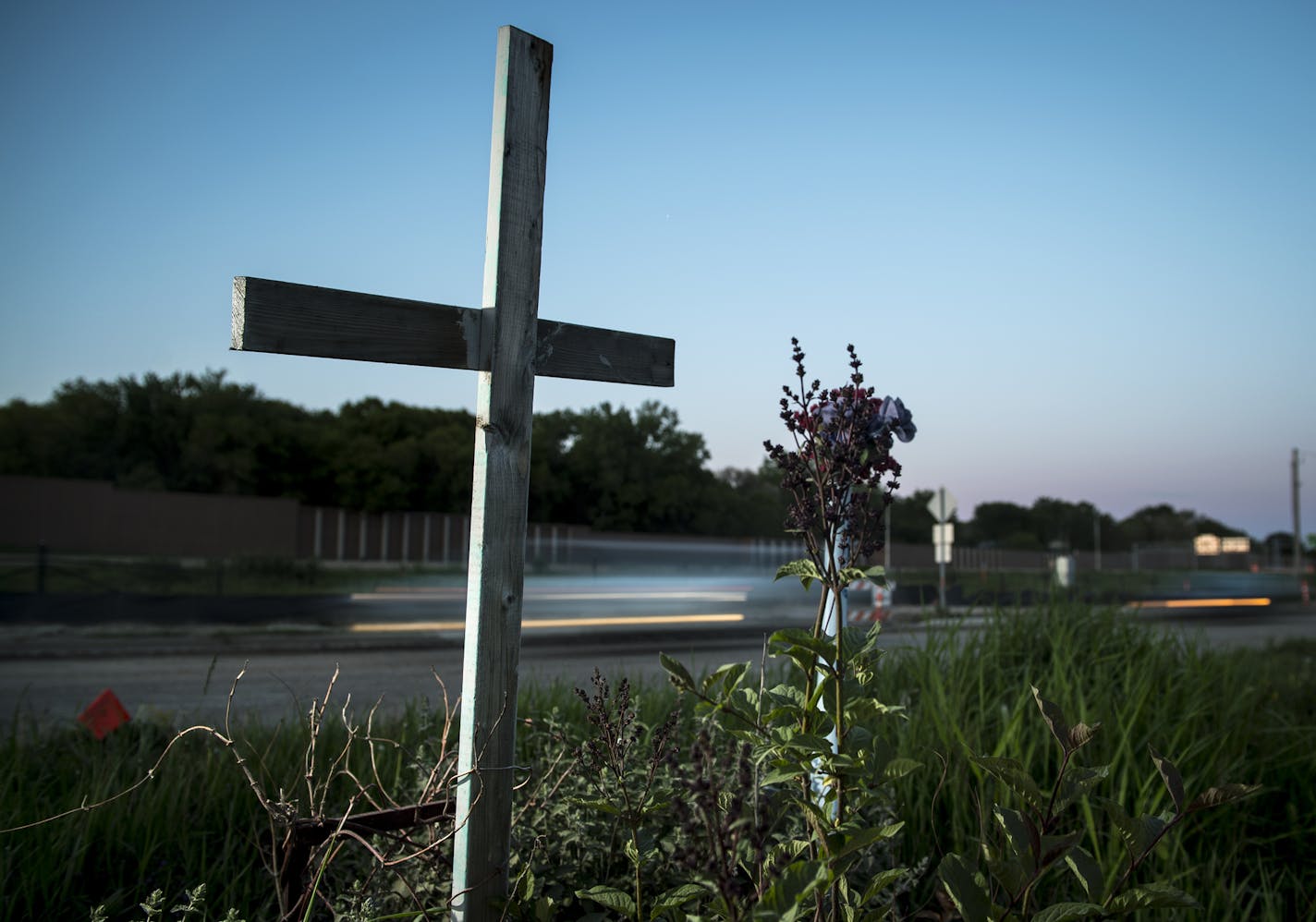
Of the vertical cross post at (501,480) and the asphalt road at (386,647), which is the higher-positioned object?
the vertical cross post at (501,480)

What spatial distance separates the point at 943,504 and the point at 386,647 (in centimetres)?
994

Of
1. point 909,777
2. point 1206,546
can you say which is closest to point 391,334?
point 909,777

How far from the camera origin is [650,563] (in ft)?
97.3

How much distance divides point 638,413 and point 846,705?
32795 mm

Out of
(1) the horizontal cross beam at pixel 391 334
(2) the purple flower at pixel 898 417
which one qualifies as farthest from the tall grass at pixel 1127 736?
(1) the horizontal cross beam at pixel 391 334

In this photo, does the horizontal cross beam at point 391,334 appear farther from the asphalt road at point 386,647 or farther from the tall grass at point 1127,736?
the tall grass at point 1127,736

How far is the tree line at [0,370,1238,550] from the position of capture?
3262 cm

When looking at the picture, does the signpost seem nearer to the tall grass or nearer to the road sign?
the road sign

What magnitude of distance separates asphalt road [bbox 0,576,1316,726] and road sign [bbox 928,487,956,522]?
2.52 meters

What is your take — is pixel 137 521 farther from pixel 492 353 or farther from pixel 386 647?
pixel 492 353

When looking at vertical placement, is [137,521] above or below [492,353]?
below

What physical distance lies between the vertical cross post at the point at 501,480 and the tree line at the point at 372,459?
98.1 feet

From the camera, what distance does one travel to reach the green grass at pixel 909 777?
2510mm

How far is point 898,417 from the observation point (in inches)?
102
